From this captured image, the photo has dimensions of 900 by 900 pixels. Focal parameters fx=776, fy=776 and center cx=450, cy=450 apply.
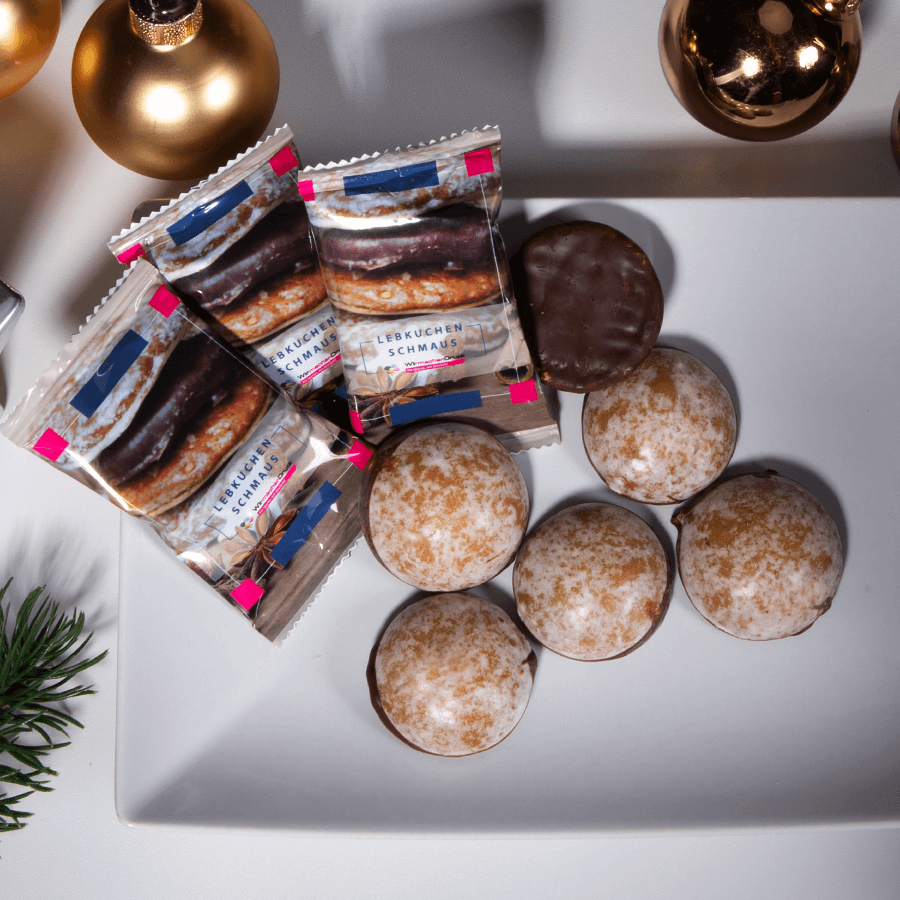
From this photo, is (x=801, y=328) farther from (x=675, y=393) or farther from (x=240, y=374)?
(x=240, y=374)

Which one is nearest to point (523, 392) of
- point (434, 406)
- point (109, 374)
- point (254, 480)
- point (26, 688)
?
point (434, 406)

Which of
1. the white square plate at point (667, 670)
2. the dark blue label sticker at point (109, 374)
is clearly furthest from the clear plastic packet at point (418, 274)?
the dark blue label sticker at point (109, 374)

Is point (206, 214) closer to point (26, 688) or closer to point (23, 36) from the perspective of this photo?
point (23, 36)

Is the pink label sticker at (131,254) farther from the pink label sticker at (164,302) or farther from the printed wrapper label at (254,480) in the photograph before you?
the printed wrapper label at (254,480)

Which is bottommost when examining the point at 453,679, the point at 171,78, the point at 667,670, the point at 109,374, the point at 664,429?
the point at 667,670

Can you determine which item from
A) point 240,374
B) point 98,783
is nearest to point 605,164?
point 240,374
